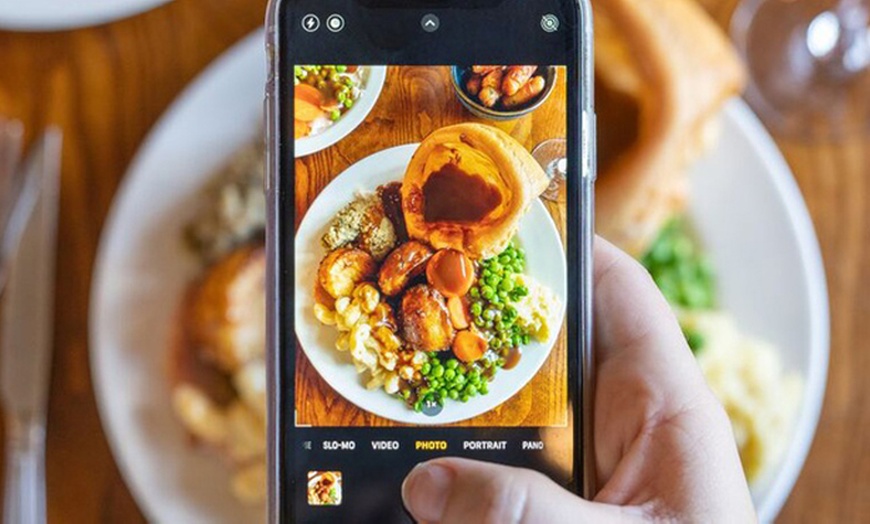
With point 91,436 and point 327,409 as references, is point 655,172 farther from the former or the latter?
point 91,436

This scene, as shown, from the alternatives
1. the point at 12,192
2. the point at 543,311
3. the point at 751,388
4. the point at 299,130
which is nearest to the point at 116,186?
the point at 12,192

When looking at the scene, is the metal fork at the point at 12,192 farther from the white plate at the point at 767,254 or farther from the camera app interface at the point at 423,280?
the white plate at the point at 767,254

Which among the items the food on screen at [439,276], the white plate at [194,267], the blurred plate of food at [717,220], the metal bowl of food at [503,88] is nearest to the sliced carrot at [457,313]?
the food on screen at [439,276]

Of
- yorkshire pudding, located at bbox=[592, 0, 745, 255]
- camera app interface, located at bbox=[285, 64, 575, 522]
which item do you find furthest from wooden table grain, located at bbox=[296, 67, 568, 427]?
yorkshire pudding, located at bbox=[592, 0, 745, 255]

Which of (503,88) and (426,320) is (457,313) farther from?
(503,88)

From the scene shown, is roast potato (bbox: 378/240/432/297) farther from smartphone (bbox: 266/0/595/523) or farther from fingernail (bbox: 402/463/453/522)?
fingernail (bbox: 402/463/453/522)

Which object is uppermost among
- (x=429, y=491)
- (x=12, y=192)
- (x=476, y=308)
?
(x=12, y=192)

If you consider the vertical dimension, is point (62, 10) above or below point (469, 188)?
above
